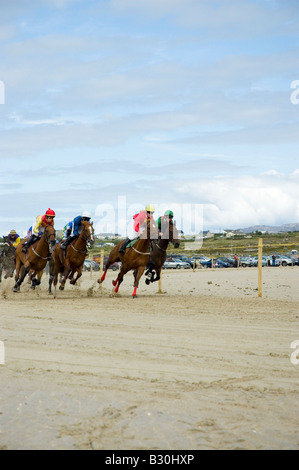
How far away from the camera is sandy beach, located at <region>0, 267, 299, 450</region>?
5293mm

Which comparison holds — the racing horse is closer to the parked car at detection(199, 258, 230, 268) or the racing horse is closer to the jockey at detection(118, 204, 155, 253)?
the jockey at detection(118, 204, 155, 253)

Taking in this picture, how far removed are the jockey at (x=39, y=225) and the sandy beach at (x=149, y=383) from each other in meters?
7.12

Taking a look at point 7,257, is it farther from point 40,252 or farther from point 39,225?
point 40,252

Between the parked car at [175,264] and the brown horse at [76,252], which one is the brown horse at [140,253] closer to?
the brown horse at [76,252]

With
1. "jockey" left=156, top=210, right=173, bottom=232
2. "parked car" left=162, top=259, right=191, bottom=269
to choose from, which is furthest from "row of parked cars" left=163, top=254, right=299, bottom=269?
"jockey" left=156, top=210, right=173, bottom=232

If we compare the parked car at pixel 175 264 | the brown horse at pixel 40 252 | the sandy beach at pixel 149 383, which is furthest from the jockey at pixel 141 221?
the parked car at pixel 175 264

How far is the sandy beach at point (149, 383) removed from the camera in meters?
5.29

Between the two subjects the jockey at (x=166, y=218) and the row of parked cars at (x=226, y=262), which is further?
the row of parked cars at (x=226, y=262)

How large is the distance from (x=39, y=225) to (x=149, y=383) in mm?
14294

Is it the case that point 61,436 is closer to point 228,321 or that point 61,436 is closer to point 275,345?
point 275,345

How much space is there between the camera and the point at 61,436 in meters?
5.26

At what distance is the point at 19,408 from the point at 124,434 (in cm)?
124

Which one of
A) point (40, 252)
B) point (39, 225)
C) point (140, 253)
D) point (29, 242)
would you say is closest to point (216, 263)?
point (29, 242)
